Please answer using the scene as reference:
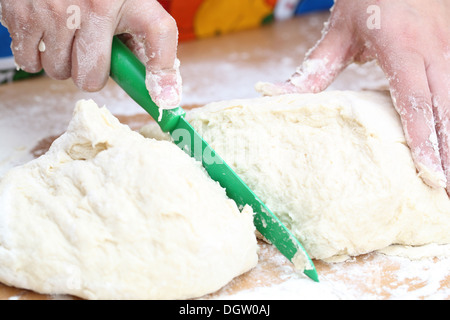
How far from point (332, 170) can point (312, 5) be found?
289 cm

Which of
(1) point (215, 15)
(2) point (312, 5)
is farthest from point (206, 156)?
(2) point (312, 5)

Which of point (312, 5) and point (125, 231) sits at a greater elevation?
point (125, 231)

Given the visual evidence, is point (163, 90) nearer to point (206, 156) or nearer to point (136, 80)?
point (136, 80)

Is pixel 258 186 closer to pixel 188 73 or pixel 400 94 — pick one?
pixel 400 94

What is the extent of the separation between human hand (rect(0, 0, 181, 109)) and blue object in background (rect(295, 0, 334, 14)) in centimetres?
264

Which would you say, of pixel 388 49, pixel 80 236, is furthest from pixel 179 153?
pixel 388 49

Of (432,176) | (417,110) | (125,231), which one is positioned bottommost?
(125,231)

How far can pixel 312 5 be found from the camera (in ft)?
13.0

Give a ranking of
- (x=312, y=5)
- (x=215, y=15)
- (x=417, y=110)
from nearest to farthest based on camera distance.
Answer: (x=417, y=110) < (x=215, y=15) < (x=312, y=5)

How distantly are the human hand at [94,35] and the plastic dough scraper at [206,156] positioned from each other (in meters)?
0.04

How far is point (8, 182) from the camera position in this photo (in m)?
1.34

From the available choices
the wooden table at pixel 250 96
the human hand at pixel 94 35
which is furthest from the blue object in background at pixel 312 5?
the human hand at pixel 94 35

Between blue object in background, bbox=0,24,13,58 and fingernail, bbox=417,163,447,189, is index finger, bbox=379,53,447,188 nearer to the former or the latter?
fingernail, bbox=417,163,447,189

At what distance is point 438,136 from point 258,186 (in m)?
0.61
